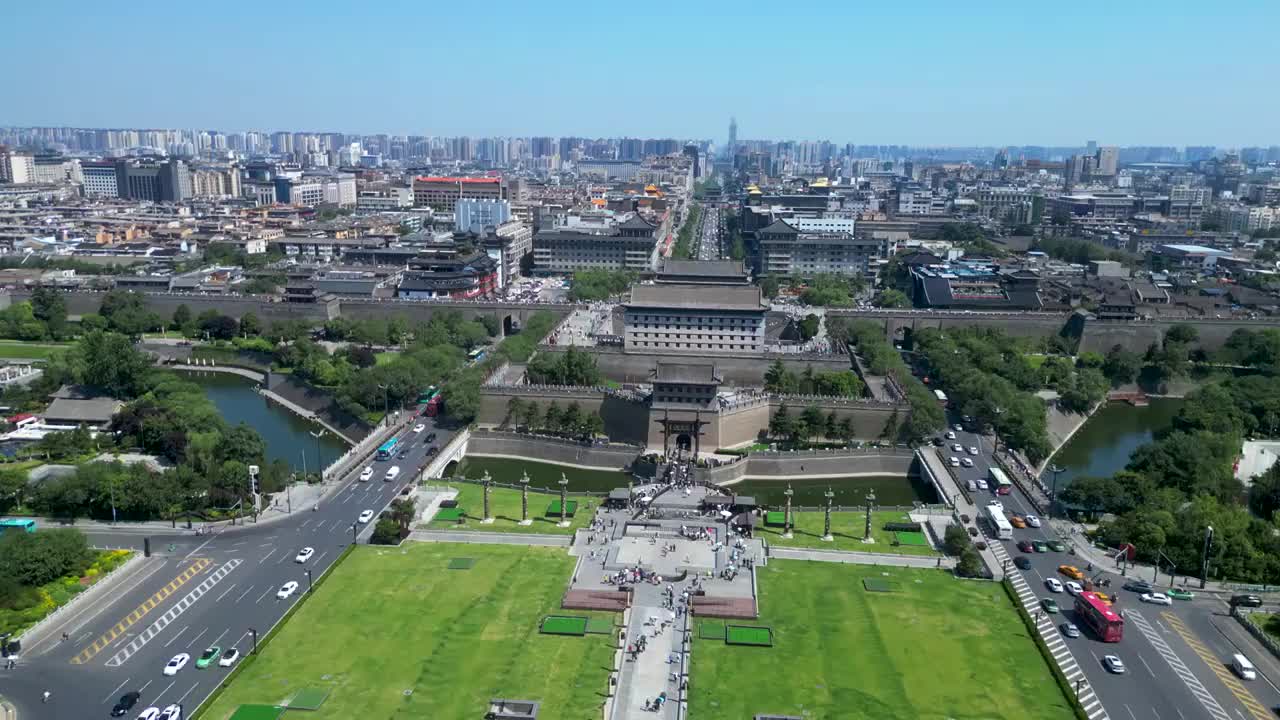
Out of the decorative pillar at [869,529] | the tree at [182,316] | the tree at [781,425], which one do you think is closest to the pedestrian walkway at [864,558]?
the decorative pillar at [869,529]

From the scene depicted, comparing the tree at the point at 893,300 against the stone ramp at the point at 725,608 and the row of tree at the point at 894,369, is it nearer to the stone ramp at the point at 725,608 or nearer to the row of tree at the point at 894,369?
the row of tree at the point at 894,369

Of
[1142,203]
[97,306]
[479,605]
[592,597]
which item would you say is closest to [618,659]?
[592,597]

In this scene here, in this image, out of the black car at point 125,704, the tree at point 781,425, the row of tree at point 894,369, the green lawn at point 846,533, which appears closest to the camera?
the black car at point 125,704

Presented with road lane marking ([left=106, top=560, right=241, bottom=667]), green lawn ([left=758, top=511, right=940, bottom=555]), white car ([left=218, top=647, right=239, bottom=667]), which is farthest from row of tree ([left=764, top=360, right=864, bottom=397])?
white car ([left=218, top=647, right=239, bottom=667])

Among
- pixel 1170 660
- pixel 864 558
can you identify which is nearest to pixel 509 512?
pixel 864 558

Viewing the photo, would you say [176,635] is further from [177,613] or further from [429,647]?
[429,647]
